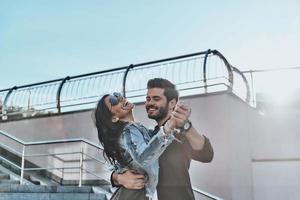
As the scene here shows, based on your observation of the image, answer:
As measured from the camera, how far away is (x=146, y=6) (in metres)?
2.50

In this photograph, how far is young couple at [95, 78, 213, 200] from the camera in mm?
1182

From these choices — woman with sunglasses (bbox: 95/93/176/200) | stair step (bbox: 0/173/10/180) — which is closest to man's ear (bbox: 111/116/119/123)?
woman with sunglasses (bbox: 95/93/176/200)

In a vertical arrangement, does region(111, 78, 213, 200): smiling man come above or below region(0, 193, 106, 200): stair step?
above

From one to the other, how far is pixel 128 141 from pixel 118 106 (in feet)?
0.55

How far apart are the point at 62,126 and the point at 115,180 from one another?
314 cm

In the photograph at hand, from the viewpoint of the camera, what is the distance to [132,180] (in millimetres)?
1256

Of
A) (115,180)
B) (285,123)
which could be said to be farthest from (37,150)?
(115,180)

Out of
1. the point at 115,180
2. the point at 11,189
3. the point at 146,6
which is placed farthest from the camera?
the point at 11,189

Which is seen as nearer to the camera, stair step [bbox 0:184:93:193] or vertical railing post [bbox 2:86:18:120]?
stair step [bbox 0:184:93:193]

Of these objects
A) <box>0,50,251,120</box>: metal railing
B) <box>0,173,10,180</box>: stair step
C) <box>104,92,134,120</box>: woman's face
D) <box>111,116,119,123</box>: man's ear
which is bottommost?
<box>0,173,10,180</box>: stair step

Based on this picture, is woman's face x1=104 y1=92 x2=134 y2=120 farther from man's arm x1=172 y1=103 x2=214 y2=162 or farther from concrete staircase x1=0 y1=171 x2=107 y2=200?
concrete staircase x1=0 y1=171 x2=107 y2=200

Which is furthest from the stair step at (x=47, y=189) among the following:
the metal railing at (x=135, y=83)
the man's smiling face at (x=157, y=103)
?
the man's smiling face at (x=157, y=103)

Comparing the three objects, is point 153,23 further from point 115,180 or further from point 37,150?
point 37,150

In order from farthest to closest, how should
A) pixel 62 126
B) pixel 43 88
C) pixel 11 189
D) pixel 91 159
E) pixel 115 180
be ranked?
pixel 43 88 < pixel 62 126 < pixel 91 159 < pixel 11 189 < pixel 115 180
